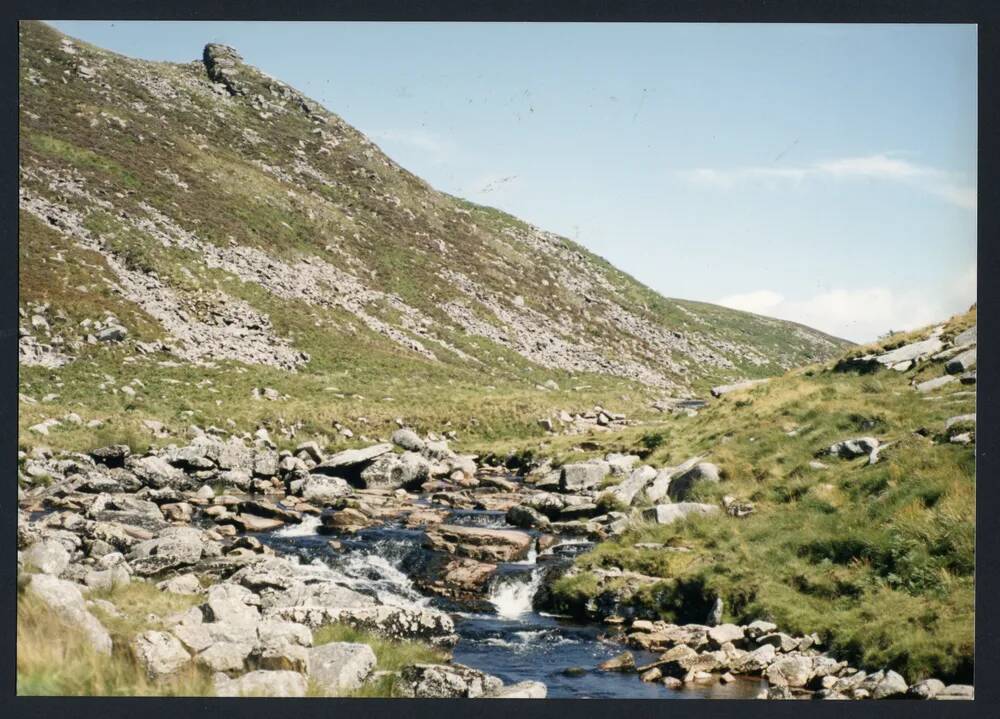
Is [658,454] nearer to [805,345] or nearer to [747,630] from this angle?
[747,630]

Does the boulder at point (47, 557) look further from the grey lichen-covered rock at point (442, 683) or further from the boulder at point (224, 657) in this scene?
the grey lichen-covered rock at point (442, 683)

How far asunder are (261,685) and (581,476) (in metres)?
15.3

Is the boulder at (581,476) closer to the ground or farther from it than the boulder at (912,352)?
closer to the ground

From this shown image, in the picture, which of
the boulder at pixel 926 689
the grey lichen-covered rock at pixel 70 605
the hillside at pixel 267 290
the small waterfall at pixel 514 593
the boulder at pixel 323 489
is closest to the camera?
the grey lichen-covered rock at pixel 70 605

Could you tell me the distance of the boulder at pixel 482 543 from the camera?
19125 millimetres

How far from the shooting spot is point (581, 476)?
2538 cm

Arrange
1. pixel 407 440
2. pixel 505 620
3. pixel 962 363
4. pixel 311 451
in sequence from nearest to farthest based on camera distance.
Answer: pixel 505 620 < pixel 962 363 < pixel 311 451 < pixel 407 440

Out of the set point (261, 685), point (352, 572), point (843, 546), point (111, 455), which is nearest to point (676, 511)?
point (843, 546)

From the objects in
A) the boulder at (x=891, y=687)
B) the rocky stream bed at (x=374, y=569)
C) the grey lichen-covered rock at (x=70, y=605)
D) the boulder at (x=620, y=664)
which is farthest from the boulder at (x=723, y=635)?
the grey lichen-covered rock at (x=70, y=605)

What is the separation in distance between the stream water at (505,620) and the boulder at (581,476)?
12.0 feet

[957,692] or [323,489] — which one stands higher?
[323,489]

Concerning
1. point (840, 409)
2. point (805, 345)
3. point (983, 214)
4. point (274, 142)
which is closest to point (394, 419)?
point (840, 409)

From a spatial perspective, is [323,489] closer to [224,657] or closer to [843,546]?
[224,657]

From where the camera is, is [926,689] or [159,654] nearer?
[159,654]
